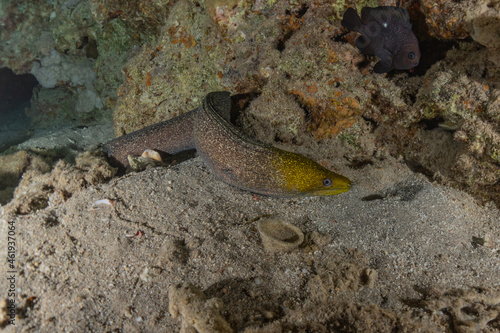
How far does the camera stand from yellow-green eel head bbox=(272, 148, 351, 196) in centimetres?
318

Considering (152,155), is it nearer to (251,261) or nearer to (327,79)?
(251,261)

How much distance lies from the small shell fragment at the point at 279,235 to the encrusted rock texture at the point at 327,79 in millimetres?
1575

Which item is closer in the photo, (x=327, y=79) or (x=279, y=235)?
(x=279, y=235)

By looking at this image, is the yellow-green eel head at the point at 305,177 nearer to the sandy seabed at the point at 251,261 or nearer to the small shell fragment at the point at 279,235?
the sandy seabed at the point at 251,261

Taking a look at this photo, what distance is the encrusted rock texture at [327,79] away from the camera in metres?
2.68

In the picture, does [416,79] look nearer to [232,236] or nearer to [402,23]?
[402,23]

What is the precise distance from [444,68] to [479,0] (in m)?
0.63

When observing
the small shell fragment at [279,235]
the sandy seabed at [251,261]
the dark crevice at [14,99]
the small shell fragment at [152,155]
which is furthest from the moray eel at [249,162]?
the dark crevice at [14,99]

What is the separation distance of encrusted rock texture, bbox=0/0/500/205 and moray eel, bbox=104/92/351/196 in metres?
0.60

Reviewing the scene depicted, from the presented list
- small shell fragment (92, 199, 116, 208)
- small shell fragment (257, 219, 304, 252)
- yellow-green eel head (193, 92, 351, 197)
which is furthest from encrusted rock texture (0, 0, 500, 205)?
small shell fragment (92, 199, 116, 208)

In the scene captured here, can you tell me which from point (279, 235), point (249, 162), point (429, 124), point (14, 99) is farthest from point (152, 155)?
point (14, 99)

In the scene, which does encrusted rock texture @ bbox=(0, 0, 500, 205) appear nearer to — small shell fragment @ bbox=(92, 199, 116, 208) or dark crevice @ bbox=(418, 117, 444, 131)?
dark crevice @ bbox=(418, 117, 444, 131)

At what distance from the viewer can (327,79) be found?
3.61m

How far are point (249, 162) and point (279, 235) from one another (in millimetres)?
1052
